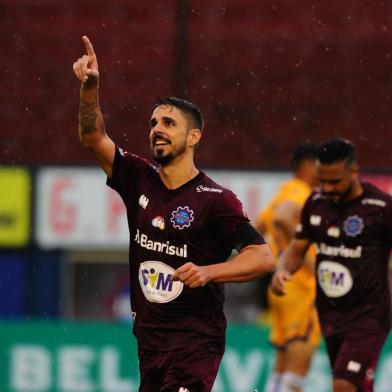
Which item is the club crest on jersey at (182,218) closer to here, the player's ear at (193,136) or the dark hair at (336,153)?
the player's ear at (193,136)

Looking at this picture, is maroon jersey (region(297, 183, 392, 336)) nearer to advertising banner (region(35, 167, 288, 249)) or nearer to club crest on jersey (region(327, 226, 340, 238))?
club crest on jersey (region(327, 226, 340, 238))

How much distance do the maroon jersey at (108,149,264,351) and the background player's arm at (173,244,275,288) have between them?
11cm

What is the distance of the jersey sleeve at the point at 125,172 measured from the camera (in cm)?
672

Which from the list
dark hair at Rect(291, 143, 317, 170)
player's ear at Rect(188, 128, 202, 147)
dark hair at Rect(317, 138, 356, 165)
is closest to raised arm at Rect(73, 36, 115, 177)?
player's ear at Rect(188, 128, 202, 147)

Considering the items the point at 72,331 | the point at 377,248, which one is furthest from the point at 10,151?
the point at 377,248

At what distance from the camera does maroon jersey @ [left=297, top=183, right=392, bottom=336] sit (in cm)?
830

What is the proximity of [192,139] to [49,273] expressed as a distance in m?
8.34

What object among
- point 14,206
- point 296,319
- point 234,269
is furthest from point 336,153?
point 14,206

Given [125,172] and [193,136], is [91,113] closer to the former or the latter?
[125,172]

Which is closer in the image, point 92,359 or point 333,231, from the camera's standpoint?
point 333,231

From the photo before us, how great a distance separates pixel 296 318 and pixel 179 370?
184 inches

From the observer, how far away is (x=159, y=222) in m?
6.54

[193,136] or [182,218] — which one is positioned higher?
[193,136]

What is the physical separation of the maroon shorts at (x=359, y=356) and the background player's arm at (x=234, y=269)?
2.15 meters
